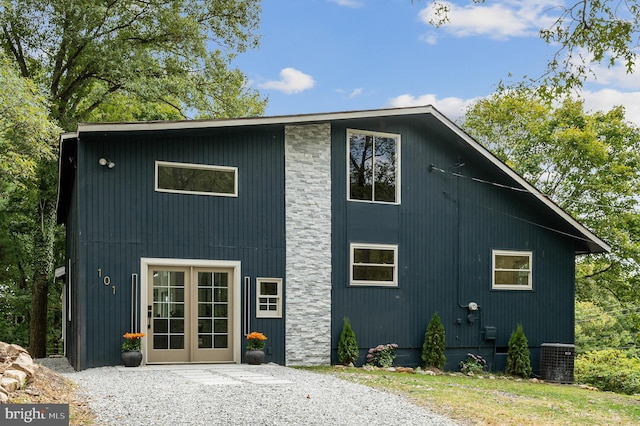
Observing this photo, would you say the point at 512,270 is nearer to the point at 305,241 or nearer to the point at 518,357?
the point at 518,357

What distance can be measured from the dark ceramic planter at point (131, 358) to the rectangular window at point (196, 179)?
2922 mm

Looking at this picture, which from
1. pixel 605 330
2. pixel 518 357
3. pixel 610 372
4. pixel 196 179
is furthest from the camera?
pixel 605 330

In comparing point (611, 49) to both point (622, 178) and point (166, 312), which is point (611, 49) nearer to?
point (166, 312)

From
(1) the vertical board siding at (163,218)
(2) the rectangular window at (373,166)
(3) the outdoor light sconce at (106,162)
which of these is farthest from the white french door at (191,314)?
(2) the rectangular window at (373,166)

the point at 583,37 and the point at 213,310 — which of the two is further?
the point at 213,310

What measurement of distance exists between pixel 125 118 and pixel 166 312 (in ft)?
39.0

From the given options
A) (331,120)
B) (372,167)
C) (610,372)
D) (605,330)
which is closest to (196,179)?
(331,120)

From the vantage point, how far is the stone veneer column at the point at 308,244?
14.5 m

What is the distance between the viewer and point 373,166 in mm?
15500

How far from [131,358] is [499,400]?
6169 mm

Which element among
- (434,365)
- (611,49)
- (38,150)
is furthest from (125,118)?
(611,49)

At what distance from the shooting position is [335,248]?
49.2ft

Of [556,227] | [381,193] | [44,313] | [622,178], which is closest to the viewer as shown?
Answer: [381,193]

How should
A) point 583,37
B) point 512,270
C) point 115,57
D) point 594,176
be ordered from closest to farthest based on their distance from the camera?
point 583,37
point 512,270
point 115,57
point 594,176
